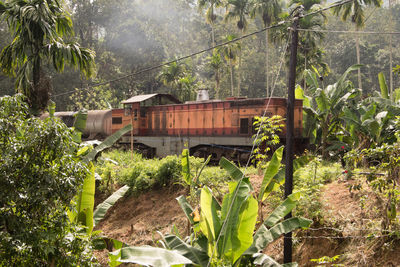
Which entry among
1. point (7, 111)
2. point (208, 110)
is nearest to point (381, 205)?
point (7, 111)

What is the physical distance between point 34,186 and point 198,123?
13657 millimetres

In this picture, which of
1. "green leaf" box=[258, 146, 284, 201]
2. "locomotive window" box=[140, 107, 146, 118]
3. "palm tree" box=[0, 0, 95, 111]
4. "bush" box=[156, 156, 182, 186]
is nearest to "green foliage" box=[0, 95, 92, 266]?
"green leaf" box=[258, 146, 284, 201]

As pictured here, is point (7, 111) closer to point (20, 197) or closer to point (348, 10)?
point (20, 197)

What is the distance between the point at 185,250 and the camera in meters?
6.88

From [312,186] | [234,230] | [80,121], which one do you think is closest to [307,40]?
[312,186]

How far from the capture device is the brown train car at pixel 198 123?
1691cm

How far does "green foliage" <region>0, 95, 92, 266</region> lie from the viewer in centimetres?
584

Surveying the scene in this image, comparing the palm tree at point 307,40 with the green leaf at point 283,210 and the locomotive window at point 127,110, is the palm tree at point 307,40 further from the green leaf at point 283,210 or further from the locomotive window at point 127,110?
the green leaf at point 283,210

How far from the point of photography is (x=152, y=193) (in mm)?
14523

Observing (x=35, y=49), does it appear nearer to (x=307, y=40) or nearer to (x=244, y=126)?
(x=244, y=126)

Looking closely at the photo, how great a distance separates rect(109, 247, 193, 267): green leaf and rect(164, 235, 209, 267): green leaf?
43.1 inches

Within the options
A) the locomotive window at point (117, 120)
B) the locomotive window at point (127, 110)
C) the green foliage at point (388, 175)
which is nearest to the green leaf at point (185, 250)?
the green foliage at point (388, 175)

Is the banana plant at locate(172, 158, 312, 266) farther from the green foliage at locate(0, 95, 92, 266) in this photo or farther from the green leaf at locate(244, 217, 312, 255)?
the green foliage at locate(0, 95, 92, 266)

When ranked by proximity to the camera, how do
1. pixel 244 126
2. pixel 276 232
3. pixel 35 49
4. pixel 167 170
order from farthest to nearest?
pixel 244 126 < pixel 167 170 < pixel 35 49 < pixel 276 232
